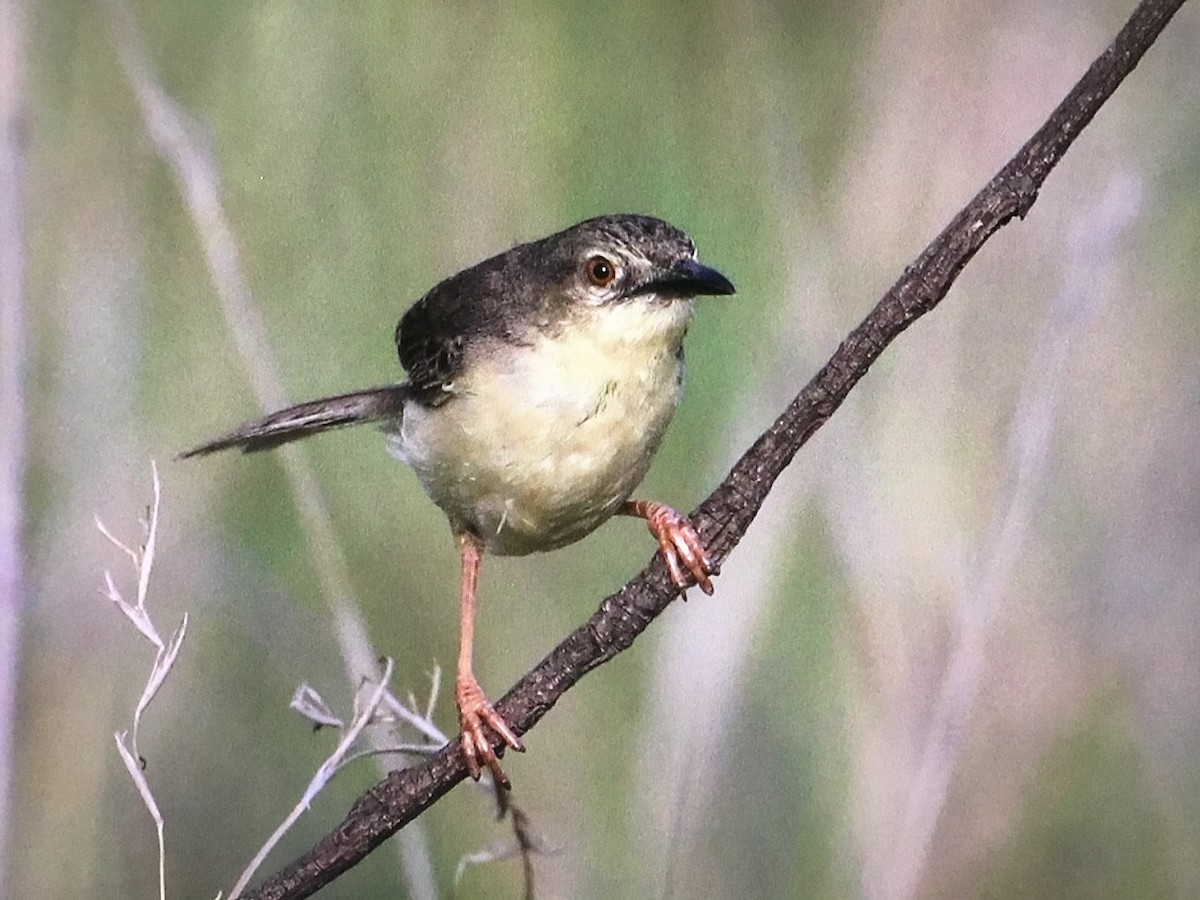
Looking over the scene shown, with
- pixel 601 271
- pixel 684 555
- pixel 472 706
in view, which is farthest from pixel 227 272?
pixel 684 555

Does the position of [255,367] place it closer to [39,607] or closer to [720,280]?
[39,607]

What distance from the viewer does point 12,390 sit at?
7.13 ft

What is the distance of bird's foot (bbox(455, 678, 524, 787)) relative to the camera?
156cm

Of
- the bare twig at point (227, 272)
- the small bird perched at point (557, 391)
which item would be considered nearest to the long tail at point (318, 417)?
the small bird perched at point (557, 391)

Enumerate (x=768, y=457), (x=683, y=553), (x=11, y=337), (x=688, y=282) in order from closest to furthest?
(x=768, y=457) < (x=683, y=553) < (x=688, y=282) < (x=11, y=337)

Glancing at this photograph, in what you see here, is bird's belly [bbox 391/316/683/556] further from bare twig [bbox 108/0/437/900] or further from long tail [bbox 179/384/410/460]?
bare twig [bbox 108/0/437/900]

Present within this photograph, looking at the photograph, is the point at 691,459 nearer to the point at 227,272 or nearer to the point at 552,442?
the point at 552,442

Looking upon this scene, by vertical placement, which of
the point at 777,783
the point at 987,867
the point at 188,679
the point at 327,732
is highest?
the point at 188,679

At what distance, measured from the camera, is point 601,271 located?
1724mm

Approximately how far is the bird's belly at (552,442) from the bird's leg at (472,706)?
0.49 ft

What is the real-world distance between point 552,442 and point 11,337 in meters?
1.12

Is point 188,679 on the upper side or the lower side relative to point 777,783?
upper

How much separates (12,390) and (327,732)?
81 centimetres

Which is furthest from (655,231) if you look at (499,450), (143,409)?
(143,409)
